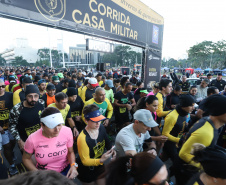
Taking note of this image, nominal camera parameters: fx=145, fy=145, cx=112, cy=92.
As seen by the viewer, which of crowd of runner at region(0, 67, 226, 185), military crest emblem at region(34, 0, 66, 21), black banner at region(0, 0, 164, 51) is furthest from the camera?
military crest emblem at region(34, 0, 66, 21)

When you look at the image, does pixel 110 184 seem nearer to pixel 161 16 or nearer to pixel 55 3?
pixel 55 3

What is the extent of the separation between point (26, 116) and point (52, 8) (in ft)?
10.3

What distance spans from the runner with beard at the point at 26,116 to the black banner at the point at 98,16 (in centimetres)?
215

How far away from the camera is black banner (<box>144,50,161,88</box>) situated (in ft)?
29.6

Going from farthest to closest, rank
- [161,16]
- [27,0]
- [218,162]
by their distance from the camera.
Result: [161,16] < [27,0] < [218,162]

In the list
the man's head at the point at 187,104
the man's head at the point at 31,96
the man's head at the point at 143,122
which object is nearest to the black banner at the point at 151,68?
the man's head at the point at 187,104

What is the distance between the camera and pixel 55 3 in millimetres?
4129

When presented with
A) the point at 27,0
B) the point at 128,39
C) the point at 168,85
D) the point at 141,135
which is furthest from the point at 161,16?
the point at 141,135

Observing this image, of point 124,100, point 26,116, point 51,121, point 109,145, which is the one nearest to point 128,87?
point 124,100

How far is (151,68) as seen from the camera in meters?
9.41

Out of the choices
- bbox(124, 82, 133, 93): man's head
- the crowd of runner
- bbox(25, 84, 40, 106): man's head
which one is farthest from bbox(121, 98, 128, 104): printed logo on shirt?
bbox(25, 84, 40, 106): man's head

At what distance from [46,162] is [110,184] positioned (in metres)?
1.27

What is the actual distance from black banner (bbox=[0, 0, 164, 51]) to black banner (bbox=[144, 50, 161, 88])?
1.95ft

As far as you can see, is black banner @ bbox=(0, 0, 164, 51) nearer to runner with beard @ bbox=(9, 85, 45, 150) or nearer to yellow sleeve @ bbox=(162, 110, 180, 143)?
runner with beard @ bbox=(9, 85, 45, 150)
